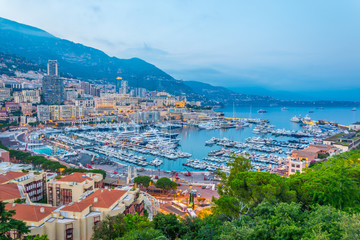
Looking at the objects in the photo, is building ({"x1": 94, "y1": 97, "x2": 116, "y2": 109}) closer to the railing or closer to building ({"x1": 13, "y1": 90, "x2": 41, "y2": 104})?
building ({"x1": 13, "y1": 90, "x2": 41, "y2": 104})

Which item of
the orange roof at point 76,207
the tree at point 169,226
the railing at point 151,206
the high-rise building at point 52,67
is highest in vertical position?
the high-rise building at point 52,67

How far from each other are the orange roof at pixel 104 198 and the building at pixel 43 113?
165ft

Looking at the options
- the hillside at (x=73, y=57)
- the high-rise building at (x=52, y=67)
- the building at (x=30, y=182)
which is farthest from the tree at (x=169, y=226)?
the hillside at (x=73, y=57)

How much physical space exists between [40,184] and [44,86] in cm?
5971

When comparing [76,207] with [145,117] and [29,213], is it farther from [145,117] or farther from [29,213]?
[145,117]

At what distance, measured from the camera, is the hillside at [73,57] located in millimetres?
124750

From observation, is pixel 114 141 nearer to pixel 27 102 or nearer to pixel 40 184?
pixel 40 184

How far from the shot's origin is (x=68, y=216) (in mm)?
8750

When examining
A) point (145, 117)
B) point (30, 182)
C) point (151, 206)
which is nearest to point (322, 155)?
point (151, 206)

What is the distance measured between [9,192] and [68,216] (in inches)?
140

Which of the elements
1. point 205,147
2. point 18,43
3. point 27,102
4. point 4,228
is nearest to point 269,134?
point 205,147

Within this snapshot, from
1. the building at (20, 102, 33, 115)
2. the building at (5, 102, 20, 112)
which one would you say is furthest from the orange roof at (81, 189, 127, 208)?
the building at (5, 102, 20, 112)

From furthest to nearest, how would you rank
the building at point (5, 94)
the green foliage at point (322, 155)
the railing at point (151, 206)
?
the building at point (5, 94)
the green foliage at point (322, 155)
the railing at point (151, 206)

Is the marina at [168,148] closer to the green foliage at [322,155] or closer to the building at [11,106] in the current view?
the green foliage at [322,155]
